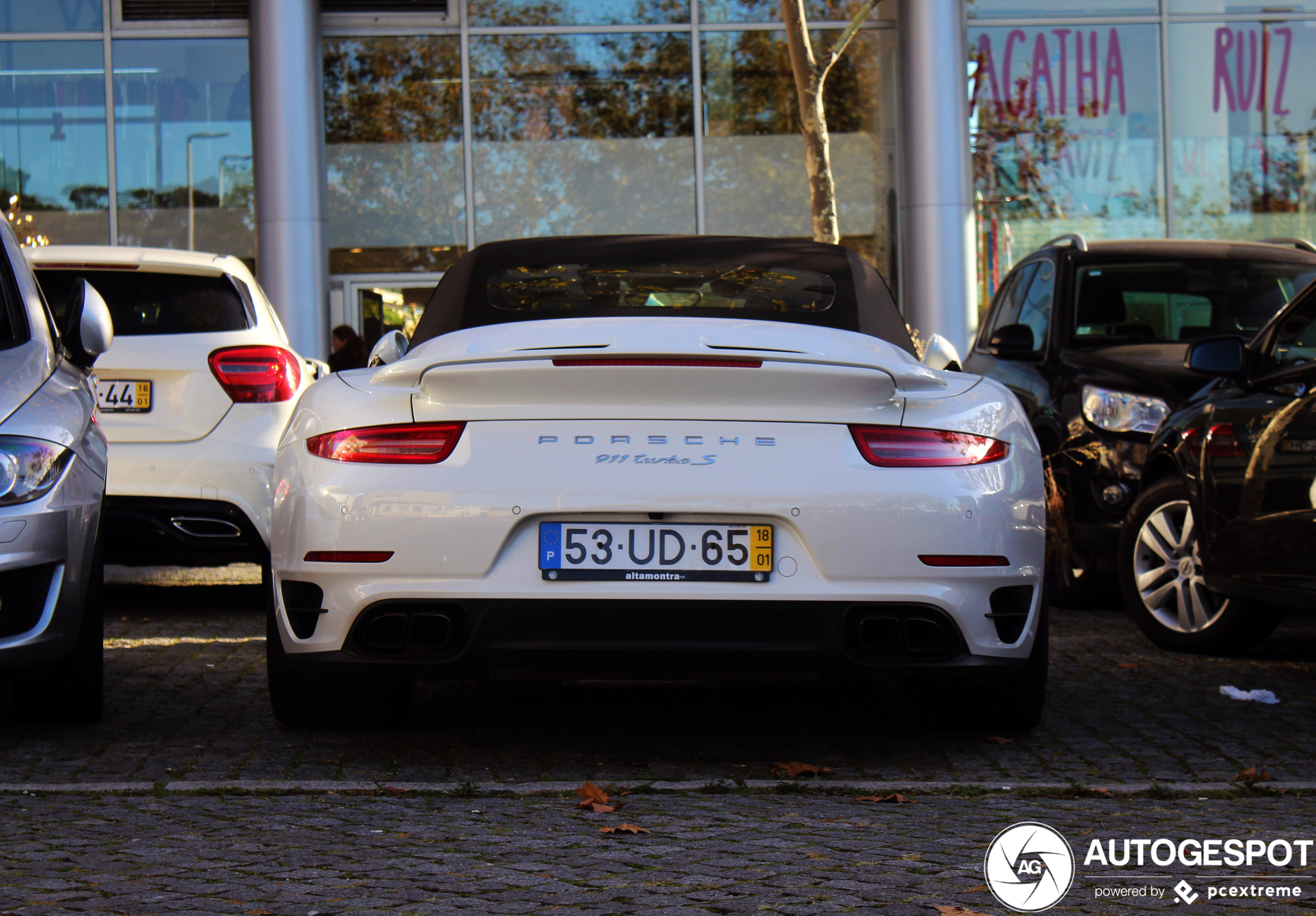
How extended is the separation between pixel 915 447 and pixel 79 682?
265 centimetres

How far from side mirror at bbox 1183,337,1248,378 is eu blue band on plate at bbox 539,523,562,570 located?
322 cm

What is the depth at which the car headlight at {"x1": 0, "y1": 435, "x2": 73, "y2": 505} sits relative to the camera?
4.44 m

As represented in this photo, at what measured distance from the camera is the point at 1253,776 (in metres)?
4.07

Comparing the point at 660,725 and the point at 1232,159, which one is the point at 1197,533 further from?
the point at 1232,159

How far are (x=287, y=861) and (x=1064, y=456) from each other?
548 cm

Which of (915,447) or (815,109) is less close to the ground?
(815,109)

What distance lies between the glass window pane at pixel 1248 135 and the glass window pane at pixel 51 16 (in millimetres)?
13030

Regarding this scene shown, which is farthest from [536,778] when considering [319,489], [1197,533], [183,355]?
[183,355]

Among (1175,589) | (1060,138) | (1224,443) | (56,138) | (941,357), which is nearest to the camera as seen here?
(941,357)

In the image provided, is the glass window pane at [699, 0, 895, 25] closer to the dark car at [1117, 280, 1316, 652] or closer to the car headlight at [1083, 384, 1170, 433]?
Answer: the car headlight at [1083, 384, 1170, 433]

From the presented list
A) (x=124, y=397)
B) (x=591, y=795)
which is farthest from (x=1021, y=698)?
(x=124, y=397)

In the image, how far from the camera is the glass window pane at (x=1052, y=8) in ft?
62.5

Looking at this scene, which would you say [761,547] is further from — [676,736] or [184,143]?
[184,143]

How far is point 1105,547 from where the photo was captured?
773cm
